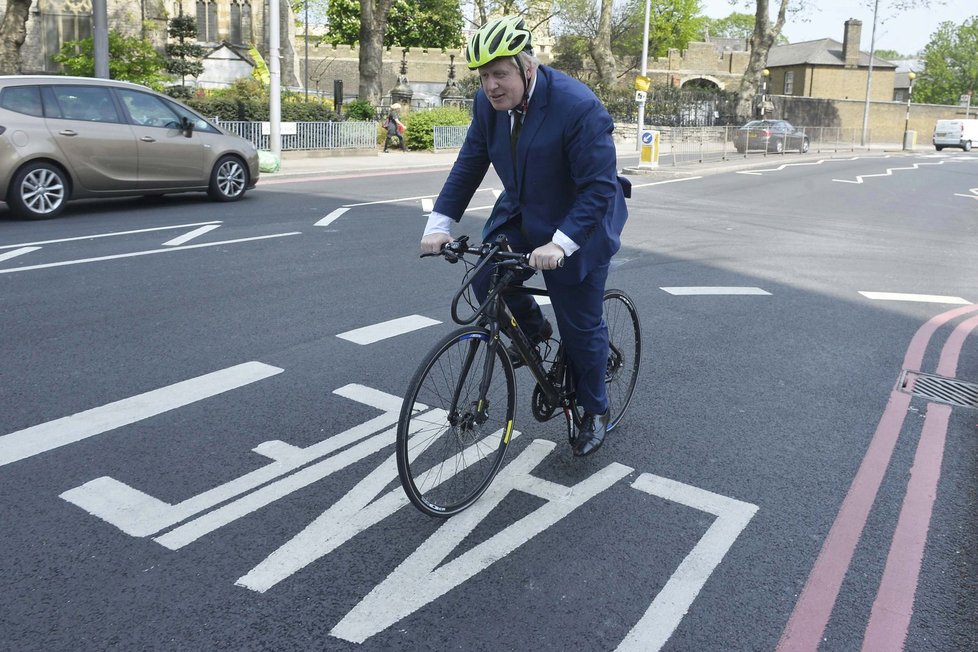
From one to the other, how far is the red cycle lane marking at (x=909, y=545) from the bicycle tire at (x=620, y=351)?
4.58ft

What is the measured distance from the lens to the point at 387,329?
21.4ft

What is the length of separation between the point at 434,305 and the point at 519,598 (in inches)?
175

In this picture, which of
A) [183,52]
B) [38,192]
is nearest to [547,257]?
[38,192]

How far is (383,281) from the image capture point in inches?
326

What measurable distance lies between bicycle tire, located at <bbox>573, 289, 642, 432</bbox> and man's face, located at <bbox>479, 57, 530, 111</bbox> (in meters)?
1.35

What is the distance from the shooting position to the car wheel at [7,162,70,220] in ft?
36.2

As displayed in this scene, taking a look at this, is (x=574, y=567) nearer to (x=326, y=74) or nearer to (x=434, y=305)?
(x=434, y=305)

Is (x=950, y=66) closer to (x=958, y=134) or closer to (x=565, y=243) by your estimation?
(x=958, y=134)

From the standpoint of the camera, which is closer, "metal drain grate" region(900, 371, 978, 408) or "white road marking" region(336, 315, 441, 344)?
"metal drain grate" region(900, 371, 978, 408)

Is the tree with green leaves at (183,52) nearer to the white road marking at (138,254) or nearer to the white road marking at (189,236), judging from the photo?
the white road marking at (189,236)

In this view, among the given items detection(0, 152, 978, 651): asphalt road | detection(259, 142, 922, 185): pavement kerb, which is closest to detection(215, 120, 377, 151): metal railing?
detection(259, 142, 922, 185): pavement kerb

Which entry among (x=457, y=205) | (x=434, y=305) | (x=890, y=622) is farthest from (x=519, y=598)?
(x=434, y=305)

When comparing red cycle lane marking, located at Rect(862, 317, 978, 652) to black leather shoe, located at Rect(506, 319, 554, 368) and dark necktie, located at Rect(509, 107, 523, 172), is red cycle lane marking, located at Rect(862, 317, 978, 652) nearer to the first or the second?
black leather shoe, located at Rect(506, 319, 554, 368)

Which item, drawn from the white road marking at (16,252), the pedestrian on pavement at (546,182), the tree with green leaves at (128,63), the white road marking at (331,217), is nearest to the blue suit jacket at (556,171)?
the pedestrian on pavement at (546,182)
